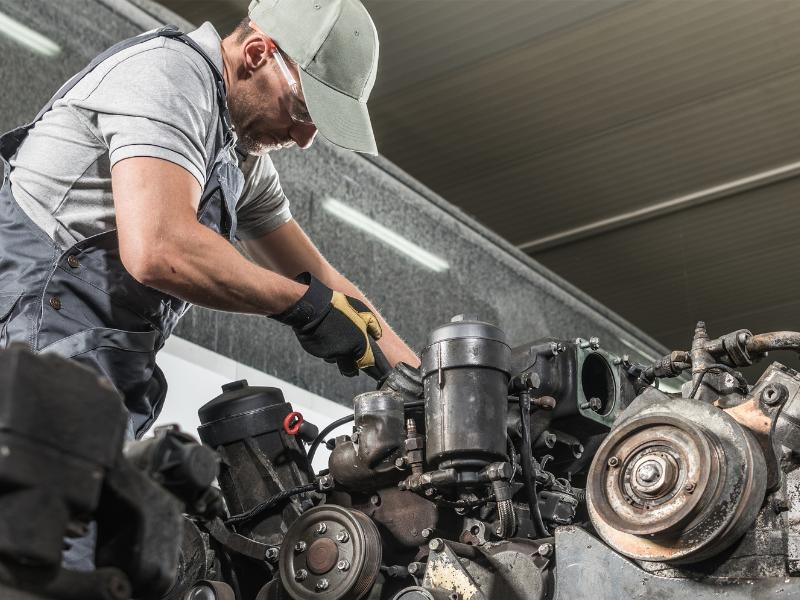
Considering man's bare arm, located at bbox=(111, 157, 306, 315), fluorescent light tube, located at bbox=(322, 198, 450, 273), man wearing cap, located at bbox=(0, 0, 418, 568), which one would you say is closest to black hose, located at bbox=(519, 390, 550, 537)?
man wearing cap, located at bbox=(0, 0, 418, 568)

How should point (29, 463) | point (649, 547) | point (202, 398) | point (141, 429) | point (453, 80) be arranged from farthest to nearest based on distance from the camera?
point (453, 80) → point (202, 398) → point (141, 429) → point (649, 547) → point (29, 463)

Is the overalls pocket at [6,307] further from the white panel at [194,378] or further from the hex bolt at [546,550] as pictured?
the white panel at [194,378]

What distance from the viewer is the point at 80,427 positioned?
1013mm

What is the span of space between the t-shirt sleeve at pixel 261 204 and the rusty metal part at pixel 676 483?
3.72 ft

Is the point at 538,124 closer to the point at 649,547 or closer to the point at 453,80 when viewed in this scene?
the point at 453,80

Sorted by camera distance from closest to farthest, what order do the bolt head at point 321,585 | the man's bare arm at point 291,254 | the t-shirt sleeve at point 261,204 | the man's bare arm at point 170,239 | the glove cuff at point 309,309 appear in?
the man's bare arm at point 170,239
the bolt head at point 321,585
the glove cuff at point 309,309
the t-shirt sleeve at point 261,204
the man's bare arm at point 291,254

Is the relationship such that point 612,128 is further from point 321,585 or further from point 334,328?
point 321,585

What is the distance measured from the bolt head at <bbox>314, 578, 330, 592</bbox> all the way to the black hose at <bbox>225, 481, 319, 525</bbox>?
0.72 ft

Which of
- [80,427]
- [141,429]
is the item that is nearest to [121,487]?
[80,427]

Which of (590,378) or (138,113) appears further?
(590,378)

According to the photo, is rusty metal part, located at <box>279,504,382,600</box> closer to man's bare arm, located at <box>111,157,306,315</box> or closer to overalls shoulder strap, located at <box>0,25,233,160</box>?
man's bare arm, located at <box>111,157,306,315</box>

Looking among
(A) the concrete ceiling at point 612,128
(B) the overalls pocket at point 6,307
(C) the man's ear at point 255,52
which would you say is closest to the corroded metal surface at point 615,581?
(B) the overalls pocket at point 6,307

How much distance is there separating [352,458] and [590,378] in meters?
0.48

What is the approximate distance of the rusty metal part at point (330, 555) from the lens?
6.16ft
